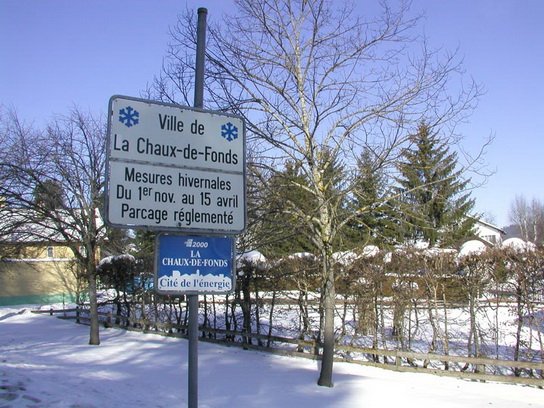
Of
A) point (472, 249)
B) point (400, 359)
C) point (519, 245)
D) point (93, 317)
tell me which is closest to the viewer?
point (519, 245)

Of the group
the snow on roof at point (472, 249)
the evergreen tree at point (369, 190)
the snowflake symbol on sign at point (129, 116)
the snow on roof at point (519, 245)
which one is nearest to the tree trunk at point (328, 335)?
the evergreen tree at point (369, 190)

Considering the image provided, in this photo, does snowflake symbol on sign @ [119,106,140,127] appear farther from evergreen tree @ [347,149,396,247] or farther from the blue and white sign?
evergreen tree @ [347,149,396,247]

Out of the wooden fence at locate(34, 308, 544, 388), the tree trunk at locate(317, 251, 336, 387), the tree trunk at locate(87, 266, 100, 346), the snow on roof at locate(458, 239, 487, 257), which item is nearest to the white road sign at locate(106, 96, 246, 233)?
the tree trunk at locate(317, 251, 336, 387)

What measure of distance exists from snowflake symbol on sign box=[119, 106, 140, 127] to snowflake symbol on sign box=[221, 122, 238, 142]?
2.07ft

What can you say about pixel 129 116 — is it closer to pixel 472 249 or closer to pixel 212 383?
pixel 212 383

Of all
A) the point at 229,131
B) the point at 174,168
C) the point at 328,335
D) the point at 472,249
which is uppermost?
the point at 229,131

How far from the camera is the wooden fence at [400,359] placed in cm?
1134

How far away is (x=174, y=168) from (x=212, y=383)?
335 inches

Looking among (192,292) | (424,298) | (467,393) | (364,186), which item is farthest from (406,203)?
(192,292)

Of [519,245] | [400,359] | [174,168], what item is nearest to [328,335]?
[400,359]

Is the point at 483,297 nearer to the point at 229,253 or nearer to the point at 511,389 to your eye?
the point at 511,389

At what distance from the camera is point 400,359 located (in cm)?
1302

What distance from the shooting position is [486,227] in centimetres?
5931

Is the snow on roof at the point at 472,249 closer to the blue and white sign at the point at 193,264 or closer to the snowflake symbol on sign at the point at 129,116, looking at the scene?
the blue and white sign at the point at 193,264
